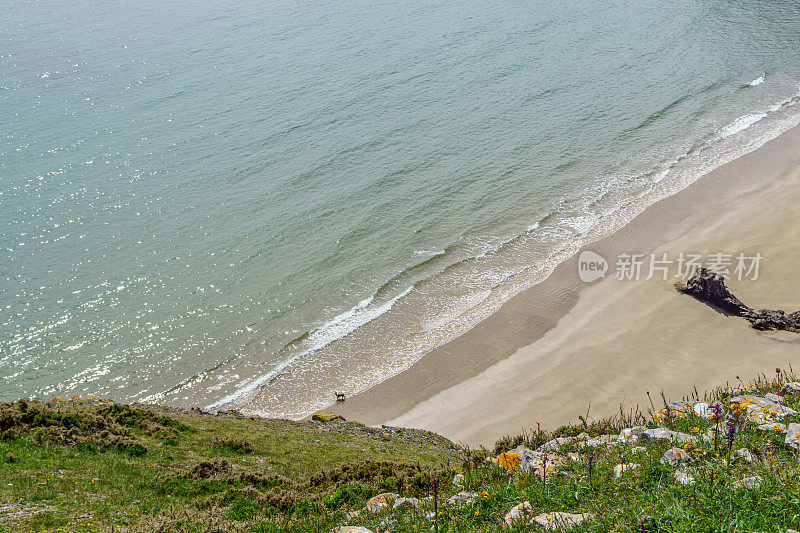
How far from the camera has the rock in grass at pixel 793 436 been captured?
8.77 metres

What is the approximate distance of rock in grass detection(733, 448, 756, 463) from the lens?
27.4 feet

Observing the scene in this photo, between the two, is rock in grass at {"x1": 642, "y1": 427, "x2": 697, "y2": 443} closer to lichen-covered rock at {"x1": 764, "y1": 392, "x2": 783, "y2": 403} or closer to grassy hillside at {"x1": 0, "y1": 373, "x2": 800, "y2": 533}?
grassy hillside at {"x1": 0, "y1": 373, "x2": 800, "y2": 533}

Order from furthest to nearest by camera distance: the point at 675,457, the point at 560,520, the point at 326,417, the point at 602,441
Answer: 1. the point at 326,417
2. the point at 602,441
3. the point at 675,457
4. the point at 560,520

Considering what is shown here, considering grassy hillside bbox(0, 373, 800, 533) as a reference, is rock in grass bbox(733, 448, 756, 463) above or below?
above

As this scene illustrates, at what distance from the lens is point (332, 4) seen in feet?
264

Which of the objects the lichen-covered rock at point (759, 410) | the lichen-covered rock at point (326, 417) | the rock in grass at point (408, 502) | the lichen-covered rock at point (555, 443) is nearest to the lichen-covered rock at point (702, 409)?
the lichen-covered rock at point (759, 410)

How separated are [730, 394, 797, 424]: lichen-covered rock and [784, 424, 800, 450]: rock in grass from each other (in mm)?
549

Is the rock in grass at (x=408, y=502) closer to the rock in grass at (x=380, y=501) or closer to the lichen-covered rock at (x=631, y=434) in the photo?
the rock in grass at (x=380, y=501)

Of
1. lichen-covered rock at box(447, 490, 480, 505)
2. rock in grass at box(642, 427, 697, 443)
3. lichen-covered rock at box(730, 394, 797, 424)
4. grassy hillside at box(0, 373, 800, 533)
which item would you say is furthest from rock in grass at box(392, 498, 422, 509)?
lichen-covered rock at box(730, 394, 797, 424)

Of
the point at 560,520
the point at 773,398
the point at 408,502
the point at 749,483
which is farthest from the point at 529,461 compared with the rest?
the point at 773,398

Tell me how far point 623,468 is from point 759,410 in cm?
340

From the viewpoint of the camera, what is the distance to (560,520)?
25.1ft

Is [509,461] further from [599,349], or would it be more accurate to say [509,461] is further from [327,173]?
[327,173]

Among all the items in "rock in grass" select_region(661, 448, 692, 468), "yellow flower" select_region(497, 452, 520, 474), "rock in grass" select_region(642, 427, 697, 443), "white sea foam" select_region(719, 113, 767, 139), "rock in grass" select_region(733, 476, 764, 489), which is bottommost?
"white sea foam" select_region(719, 113, 767, 139)
